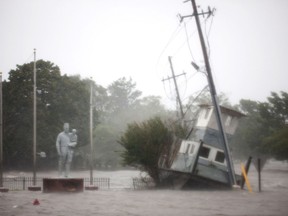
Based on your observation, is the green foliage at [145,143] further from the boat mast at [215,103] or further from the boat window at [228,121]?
the boat mast at [215,103]

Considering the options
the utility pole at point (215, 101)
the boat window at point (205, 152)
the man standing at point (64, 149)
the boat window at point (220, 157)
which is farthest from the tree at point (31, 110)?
the utility pole at point (215, 101)

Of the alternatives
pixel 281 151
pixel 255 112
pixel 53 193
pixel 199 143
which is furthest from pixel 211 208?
pixel 255 112

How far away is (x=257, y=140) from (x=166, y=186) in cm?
4057

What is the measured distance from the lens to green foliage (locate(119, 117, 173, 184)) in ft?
83.9

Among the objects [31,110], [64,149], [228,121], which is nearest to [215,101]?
[228,121]

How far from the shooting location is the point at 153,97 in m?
142

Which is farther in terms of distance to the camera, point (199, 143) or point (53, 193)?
point (199, 143)

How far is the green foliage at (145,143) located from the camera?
25562mm

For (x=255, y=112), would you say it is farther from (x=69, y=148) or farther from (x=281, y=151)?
(x=69, y=148)

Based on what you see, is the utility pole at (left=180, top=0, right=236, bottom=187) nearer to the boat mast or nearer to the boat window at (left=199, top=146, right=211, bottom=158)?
the boat mast

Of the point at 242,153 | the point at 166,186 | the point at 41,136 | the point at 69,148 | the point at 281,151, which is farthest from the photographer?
the point at 242,153

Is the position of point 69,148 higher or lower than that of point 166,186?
higher

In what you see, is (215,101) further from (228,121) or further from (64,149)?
(64,149)

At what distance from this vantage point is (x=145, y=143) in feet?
83.7
